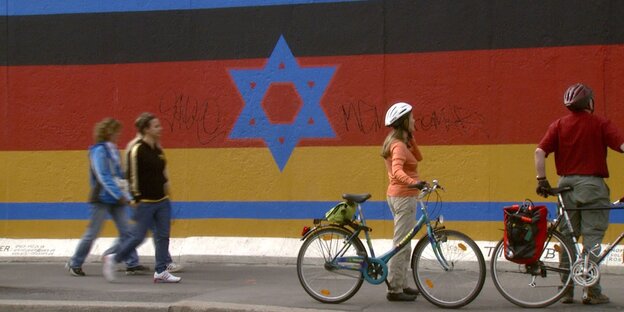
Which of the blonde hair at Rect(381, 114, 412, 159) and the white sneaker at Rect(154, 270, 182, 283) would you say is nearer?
the blonde hair at Rect(381, 114, 412, 159)

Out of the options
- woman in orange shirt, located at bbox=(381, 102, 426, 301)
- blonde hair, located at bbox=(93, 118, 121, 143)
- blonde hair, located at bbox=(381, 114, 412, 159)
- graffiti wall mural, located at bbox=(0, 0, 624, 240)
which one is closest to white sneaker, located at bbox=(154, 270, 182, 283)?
blonde hair, located at bbox=(93, 118, 121, 143)

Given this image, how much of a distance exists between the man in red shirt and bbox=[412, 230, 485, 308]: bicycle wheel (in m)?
0.81

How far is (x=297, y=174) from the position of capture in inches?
427

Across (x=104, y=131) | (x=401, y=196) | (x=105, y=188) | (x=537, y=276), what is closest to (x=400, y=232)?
(x=401, y=196)

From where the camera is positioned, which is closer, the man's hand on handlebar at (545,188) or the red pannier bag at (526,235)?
the red pannier bag at (526,235)

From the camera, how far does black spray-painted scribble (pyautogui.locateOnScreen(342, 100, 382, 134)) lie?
1065 cm

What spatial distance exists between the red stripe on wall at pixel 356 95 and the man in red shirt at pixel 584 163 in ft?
7.95

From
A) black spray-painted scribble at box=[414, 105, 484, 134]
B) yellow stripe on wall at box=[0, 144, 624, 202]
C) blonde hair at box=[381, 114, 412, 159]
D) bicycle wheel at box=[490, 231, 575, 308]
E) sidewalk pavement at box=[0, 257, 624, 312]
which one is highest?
black spray-painted scribble at box=[414, 105, 484, 134]

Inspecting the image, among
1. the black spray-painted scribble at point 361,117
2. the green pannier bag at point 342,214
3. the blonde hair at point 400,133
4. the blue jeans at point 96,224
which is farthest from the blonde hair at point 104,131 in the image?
the blonde hair at point 400,133

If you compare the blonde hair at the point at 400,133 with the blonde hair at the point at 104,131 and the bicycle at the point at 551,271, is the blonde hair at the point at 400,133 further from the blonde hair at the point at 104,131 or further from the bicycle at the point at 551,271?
the blonde hair at the point at 104,131

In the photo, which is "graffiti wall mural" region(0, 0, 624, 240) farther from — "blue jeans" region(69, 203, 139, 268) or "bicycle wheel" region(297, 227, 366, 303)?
"bicycle wheel" region(297, 227, 366, 303)

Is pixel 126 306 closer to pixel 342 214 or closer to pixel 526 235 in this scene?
pixel 342 214

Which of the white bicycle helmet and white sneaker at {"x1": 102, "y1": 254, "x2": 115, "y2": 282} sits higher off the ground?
the white bicycle helmet

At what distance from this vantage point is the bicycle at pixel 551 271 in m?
7.32
